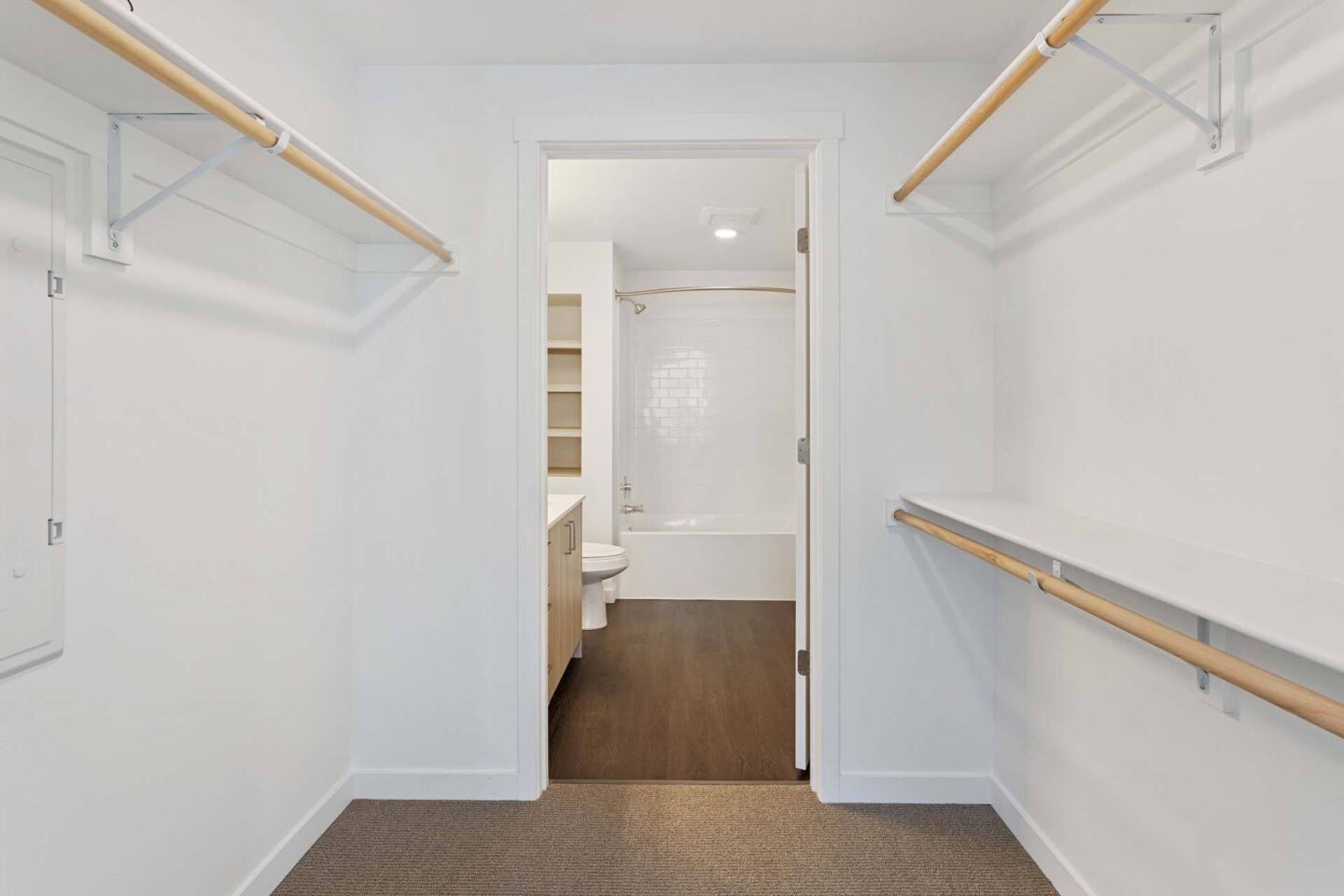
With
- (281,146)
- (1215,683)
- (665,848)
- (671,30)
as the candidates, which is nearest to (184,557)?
(281,146)

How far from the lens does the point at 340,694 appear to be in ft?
6.98

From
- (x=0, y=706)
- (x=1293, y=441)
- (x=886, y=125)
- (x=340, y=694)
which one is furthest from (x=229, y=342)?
(x=1293, y=441)

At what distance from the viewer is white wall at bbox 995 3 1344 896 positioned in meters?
1.05

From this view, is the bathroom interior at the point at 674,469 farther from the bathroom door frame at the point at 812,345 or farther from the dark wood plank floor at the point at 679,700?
the bathroom door frame at the point at 812,345

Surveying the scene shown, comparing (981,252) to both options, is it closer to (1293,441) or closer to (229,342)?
(1293,441)

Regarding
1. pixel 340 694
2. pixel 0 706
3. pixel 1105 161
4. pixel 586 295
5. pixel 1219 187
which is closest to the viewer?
pixel 0 706

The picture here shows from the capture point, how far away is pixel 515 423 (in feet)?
7.11

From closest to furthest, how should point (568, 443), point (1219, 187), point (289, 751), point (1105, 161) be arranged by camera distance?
point (1219, 187) < point (1105, 161) < point (289, 751) < point (568, 443)

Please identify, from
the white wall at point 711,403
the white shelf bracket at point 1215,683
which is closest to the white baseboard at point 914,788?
the white shelf bracket at point 1215,683

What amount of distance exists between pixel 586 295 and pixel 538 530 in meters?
2.79

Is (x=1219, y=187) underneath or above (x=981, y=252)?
underneath

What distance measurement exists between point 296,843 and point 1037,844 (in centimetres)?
191

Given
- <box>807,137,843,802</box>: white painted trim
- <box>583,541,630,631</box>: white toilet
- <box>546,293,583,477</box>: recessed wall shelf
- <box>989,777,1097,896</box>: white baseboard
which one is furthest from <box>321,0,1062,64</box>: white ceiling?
<box>546,293,583,477</box>: recessed wall shelf

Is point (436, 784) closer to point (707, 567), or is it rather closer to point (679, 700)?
point (679, 700)
